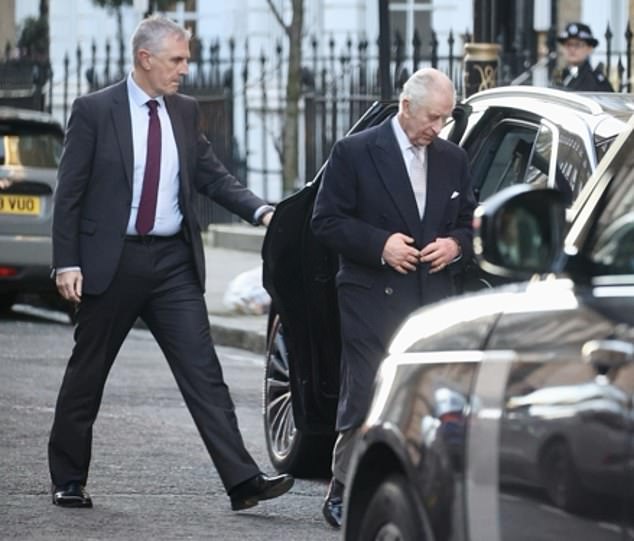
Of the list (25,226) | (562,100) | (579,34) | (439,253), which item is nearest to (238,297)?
(25,226)

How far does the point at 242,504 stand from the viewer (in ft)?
27.1

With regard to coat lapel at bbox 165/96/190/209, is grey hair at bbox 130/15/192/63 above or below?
above

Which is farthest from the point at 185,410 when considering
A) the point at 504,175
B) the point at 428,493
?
the point at 428,493

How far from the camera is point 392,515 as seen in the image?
5172 mm

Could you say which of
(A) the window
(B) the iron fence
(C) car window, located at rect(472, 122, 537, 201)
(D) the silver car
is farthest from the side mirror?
(A) the window

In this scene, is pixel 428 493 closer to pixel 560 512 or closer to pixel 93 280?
pixel 560 512

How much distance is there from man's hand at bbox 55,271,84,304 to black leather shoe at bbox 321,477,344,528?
1.18 m

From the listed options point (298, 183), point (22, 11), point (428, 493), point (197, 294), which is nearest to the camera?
point (428, 493)

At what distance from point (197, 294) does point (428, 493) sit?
3572 mm

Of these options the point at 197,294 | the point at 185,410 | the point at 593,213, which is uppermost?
the point at 593,213

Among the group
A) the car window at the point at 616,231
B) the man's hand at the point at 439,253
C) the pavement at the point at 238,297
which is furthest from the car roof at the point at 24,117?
the car window at the point at 616,231

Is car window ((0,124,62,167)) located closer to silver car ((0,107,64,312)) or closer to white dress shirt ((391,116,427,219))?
silver car ((0,107,64,312))

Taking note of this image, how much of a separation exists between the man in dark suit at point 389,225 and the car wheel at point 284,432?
1.20 m

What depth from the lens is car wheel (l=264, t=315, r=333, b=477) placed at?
9.02 m
